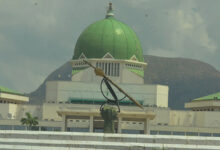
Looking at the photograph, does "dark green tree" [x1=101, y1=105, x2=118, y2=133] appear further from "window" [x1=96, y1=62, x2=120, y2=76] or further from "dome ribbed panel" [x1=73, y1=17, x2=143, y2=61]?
"dome ribbed panel" [x1=73, y1=17, x2=143, y2=61]

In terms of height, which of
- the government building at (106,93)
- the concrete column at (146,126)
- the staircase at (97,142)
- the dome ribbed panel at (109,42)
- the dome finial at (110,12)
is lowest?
the staircase at (97,142)

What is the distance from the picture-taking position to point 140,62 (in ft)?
486

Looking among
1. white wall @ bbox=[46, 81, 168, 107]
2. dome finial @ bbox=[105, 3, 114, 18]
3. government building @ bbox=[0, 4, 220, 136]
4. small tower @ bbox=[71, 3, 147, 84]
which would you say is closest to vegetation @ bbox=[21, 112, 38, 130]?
government building @ bbox=[0, 4, 220, 136]

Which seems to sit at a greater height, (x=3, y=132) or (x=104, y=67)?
(x=104, y=67)

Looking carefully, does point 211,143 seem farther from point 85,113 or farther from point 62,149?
point 85,113

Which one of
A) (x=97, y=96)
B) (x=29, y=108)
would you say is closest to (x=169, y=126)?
(x=97, y=96)

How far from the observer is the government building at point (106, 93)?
13588 cm

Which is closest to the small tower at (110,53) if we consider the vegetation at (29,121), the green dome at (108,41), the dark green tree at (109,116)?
the green dome at (108,41)

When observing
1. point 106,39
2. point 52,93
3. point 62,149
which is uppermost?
point 106,39

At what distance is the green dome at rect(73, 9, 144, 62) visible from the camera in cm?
14488

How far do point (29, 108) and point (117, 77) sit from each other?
54.7 ft

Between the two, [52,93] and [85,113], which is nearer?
[85,113]

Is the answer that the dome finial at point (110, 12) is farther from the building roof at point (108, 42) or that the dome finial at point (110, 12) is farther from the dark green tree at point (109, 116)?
the dark green tree at point (109, 116)

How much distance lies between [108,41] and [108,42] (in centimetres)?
18
